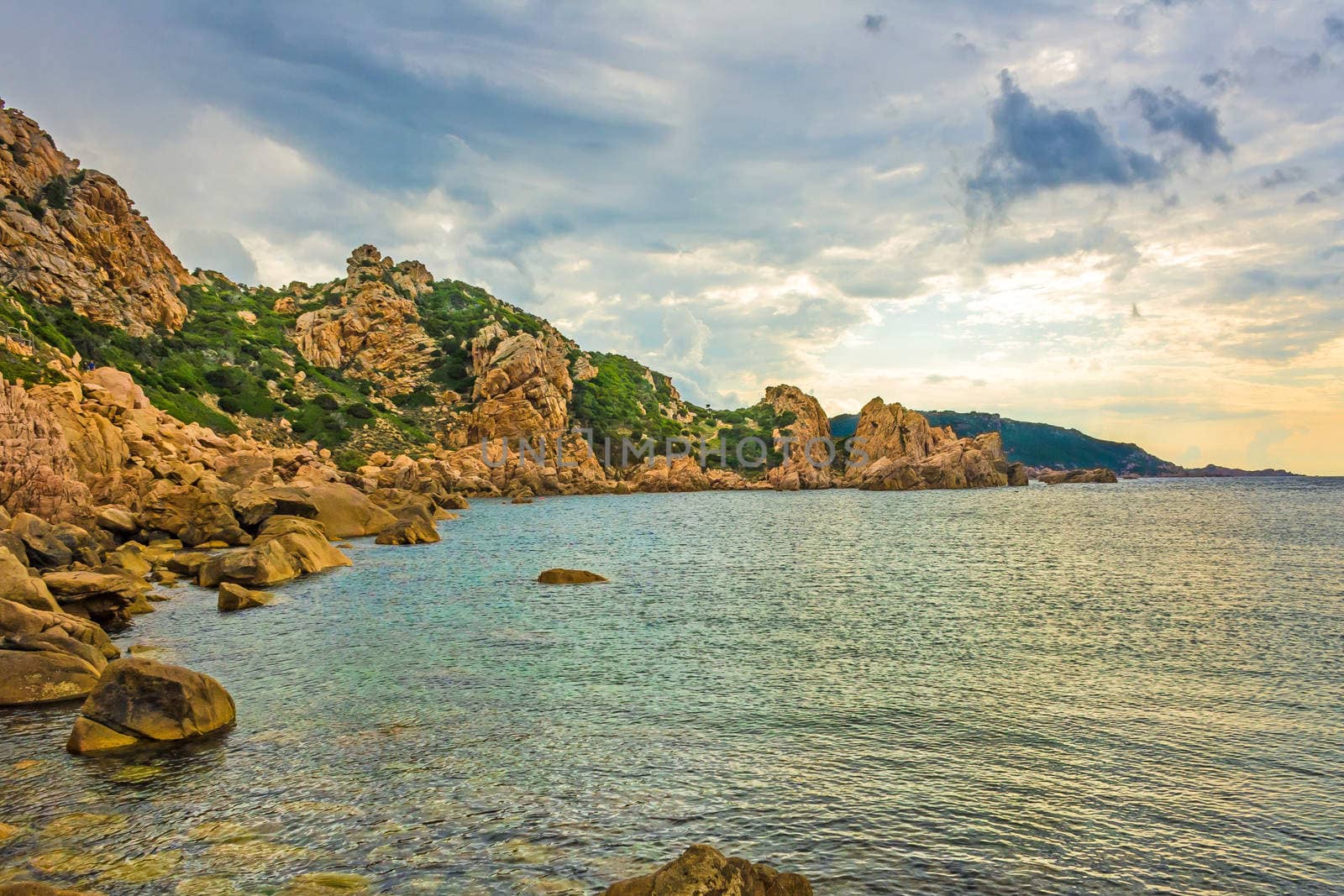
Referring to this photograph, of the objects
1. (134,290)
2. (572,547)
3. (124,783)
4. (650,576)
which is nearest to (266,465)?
(572,547)

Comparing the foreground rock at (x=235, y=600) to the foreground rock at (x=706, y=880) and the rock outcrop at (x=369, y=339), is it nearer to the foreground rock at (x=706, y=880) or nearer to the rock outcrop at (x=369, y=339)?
the foreground rock at (x=706, y=880)

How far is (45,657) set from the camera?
1788 centimetres

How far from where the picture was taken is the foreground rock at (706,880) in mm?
8031

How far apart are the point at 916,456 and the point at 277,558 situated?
17000 cm

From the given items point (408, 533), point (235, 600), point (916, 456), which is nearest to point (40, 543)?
point (235, 600)

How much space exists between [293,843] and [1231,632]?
2948 centimetres

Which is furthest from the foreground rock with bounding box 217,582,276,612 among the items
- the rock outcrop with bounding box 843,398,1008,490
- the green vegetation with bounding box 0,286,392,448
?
the rock outcrop with bounding box 843,398,1008,490

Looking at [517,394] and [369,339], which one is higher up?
[369,339]

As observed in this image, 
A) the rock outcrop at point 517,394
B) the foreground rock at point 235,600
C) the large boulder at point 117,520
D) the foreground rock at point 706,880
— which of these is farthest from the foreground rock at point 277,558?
the rock outcrop at point 517,394

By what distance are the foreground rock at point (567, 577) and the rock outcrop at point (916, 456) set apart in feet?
489

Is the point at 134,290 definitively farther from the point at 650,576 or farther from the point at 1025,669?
the point at 1025,669

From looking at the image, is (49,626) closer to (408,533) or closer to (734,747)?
(734,747)

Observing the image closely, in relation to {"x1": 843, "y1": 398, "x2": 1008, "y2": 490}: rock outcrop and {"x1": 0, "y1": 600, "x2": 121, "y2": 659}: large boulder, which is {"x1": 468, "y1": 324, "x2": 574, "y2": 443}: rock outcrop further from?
{"x1": 0, "y1": 600, "x2": 121, "y2": 659}: large boulder

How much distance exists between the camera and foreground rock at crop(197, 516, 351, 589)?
33.7 metres
